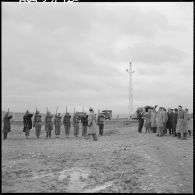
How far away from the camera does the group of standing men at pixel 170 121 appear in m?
18.2

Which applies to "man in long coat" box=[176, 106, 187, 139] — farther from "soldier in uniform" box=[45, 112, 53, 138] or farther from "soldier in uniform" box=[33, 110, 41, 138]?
"soldier in uniform" box=[33, 110, 41, 138]

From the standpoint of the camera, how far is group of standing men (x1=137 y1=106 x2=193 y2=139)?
18219mm

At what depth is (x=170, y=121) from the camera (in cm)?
2083

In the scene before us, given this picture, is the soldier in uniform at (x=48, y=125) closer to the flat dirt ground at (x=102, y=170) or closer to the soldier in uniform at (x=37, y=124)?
the soldier in uniform at (x=37, y=124)

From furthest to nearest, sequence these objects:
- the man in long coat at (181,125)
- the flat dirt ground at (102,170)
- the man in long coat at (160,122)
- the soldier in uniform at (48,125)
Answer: the soldier in uniform at (48,125), the man in long coat at (160,122), the man in long coat at (181,125), the flat dirt ground at (102,170)

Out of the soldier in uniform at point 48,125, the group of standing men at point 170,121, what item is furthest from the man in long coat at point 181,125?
the soldier in uniform at point 48,125

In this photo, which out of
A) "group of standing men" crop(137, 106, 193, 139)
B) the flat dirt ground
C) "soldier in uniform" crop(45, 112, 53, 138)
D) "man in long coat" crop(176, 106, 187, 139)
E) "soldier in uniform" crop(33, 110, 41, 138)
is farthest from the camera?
"soldier in uniform" crop(45, 112, 53, 138)

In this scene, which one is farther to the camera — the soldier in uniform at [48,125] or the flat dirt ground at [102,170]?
the soldier in uniform at [48,125]

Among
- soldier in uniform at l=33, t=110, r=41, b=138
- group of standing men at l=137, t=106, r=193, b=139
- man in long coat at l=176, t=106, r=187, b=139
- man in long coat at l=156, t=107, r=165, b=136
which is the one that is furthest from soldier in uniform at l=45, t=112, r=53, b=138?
man in long coat at l=176, t=106, r=187, b=139

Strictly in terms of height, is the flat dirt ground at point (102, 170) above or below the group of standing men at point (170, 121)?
below

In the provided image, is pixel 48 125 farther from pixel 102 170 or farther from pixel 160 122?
pixel 102 170

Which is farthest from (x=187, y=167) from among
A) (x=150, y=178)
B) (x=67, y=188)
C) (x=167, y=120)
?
(x=167, y=120)

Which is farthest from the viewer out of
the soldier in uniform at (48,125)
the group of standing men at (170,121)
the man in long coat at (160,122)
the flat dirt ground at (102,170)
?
the soldier in uniform at (48,125)

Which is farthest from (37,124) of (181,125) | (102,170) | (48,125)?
(102,170)
